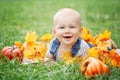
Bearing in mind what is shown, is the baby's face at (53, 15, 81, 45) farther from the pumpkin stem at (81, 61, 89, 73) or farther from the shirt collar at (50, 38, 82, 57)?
the pumpkin stem at (81, 61, 89, 73)

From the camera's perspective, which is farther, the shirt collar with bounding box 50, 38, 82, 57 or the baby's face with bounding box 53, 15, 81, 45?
the shirt collar with bounding box 50, 38, 82, 57

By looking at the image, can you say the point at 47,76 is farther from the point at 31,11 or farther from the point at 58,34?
the point at 31,11

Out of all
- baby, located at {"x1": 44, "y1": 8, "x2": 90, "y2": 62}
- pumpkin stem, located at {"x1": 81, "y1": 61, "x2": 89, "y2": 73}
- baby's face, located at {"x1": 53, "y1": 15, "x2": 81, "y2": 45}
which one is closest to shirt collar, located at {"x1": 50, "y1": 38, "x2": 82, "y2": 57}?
baby, located at {"x1": 44, "y1": 8, "x2": 90, "y2": 62}

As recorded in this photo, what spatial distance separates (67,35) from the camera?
4.74 meters

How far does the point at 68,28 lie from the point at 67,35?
0.09 m

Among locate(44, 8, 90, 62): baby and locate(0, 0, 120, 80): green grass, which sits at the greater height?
locate(44, 8, 90, 62): baby

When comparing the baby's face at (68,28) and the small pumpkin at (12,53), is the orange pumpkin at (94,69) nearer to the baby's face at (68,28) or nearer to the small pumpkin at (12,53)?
the baby's face at (68,28)

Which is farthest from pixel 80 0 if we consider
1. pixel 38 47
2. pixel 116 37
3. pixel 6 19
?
pixel 38 47

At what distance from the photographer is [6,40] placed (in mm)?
6086

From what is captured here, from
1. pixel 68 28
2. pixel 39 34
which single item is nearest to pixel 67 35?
pixel 68 28

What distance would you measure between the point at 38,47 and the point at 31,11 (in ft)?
25.3

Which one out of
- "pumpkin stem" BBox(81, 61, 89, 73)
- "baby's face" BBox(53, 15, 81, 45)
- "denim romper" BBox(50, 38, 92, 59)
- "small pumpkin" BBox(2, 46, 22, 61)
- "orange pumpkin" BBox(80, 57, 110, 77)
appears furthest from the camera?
"small pumpkin" BBox(2, 46, 22, 61)

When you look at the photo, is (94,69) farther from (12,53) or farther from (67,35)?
(12,53)

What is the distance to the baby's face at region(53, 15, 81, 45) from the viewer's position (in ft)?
15.5
